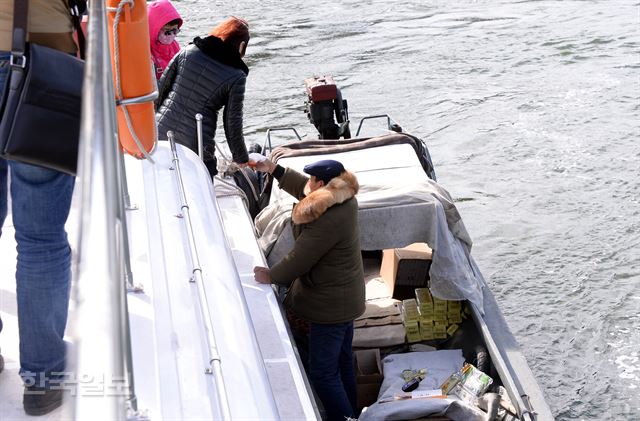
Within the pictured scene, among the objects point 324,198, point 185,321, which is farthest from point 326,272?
point 185,321

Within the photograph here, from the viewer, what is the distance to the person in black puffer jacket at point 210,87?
15.7 ft

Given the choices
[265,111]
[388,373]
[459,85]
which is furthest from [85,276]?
[459,85]

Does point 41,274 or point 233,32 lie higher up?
point 41,274

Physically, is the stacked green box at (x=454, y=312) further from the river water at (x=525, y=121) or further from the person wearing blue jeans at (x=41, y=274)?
the person wearing blue jeans at (x=41, y=274)

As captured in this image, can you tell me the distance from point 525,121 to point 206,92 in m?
8.69

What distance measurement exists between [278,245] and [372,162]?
46.3 inches

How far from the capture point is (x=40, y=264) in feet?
7.16

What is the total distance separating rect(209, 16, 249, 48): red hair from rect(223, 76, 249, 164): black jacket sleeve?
0.62 feet

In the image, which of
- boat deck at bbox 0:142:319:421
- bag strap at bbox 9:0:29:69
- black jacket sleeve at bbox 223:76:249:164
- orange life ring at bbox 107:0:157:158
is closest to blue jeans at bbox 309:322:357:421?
boat deck at bbox 0:142:319:421

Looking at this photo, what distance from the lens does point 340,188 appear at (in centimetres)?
401

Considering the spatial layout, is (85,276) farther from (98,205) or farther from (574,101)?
(574,101)

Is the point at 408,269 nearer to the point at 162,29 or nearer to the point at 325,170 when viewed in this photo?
the point at 325,170

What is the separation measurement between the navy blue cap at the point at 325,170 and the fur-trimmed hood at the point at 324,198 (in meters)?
0.03

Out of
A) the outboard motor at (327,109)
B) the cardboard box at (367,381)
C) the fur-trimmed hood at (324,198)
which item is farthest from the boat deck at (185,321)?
the outboard motor at (327,109)
